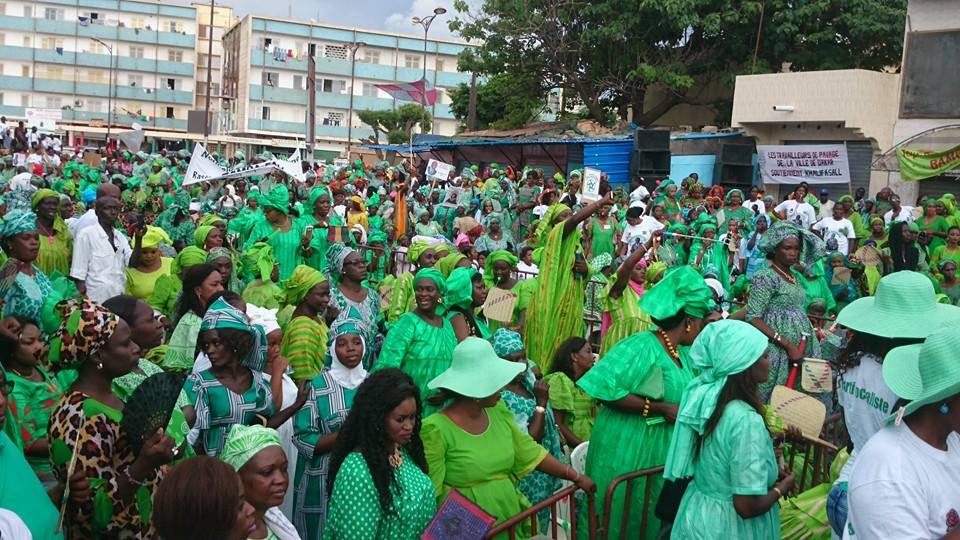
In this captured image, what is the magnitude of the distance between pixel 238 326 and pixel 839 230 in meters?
10.9

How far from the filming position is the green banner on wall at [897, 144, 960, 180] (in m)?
16.1

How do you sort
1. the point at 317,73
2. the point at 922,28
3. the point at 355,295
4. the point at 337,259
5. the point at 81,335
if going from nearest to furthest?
the point at 81,335, the point at 355,295, the point at 337,259, the point at 922,28, the point at 317,73

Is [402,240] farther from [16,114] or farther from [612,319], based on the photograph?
[16,114]

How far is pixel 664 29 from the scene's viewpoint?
93.8ft

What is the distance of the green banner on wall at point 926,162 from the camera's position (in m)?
16.1

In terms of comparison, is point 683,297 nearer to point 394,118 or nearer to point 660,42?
point 660,42

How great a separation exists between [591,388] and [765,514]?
3.73ft

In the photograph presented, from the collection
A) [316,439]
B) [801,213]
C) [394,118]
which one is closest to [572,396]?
[316,439]

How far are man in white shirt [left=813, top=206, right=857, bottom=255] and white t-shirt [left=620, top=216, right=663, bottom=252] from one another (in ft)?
7.75

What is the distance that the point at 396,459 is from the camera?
3.67 m

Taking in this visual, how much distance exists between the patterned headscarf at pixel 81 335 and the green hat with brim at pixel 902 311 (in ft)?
10.2

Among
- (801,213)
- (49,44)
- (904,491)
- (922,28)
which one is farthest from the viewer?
(49,44)

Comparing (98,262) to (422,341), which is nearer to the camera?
(422,341)

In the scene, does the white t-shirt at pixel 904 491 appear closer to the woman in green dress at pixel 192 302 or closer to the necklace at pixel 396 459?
the necklace at pixel 396 459
